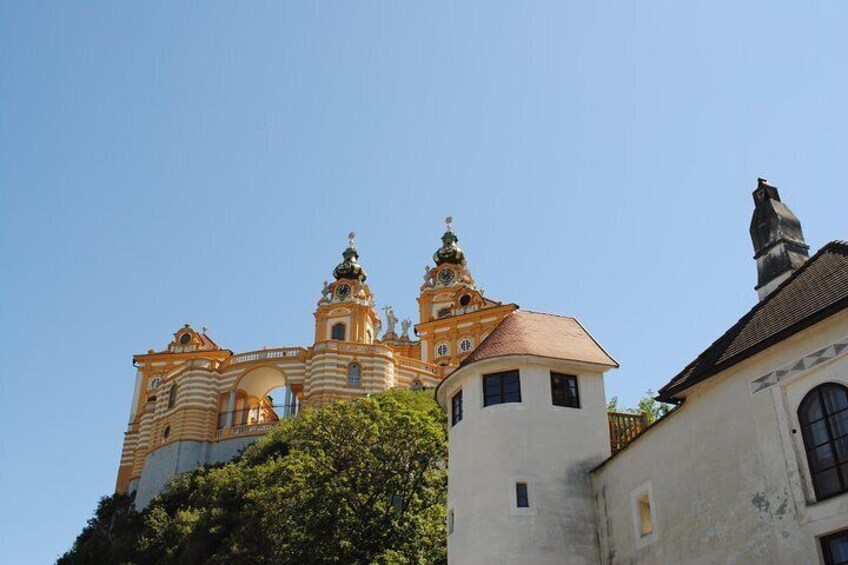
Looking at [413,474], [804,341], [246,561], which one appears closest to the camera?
[804,341]

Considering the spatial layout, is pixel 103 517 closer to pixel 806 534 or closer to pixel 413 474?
pixel 413 474

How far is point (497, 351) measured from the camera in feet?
77.9

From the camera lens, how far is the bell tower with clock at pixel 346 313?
3177 inches

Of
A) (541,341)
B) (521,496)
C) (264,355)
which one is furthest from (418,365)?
(521,496)

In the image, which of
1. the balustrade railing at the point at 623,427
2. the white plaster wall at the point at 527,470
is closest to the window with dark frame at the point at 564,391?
the white plaster wall at the point at 527,470

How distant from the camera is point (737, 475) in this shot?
1681 cm

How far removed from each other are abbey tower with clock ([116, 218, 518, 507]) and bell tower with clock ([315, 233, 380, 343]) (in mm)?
92

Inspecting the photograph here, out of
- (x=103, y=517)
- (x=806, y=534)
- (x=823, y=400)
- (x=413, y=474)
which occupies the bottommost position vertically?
(x=806, y=534)

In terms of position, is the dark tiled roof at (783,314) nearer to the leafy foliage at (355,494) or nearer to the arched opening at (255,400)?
the leafy foliage at (355,494)

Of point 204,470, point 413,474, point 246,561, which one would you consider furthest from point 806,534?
point 204,470

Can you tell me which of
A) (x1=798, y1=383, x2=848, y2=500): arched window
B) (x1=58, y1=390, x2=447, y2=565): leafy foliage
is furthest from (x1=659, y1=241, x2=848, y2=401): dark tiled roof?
(x1=58, y1=390, x2=447, y2=565): leafy foliage

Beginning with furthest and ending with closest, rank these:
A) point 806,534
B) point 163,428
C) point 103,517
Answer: point 163,428 → point 103,517 → point 806,534

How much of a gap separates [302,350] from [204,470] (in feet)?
42.5

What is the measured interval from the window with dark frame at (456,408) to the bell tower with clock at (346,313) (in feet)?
180
